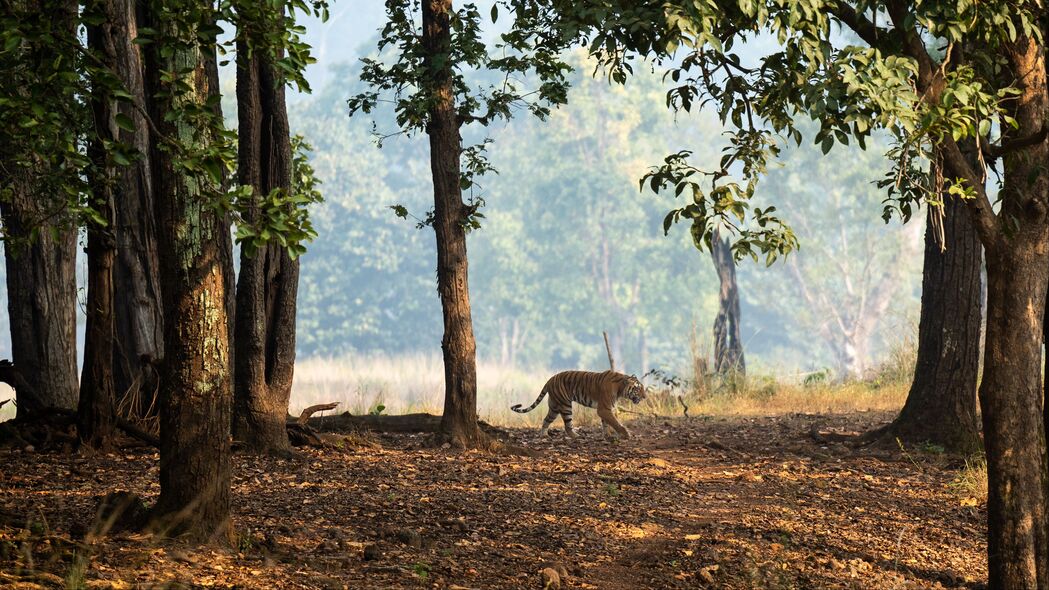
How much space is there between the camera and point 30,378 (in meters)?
9.38

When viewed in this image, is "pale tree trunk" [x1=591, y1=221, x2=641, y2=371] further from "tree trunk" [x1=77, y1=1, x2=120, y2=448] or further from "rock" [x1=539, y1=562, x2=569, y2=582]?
"rock" [x1=539, y1=562, x2=569, y2=582]

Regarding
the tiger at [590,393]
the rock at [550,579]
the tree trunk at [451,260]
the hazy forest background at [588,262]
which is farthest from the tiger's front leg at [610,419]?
the hazy forest background at [588,262]

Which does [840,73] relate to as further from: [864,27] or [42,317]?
[42,317]

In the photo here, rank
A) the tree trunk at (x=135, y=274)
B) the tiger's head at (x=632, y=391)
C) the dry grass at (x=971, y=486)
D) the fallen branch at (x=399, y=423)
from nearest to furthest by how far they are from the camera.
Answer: the dry grass at (x=971, y=486) → the tree trunk at (x=135, y=274) → the fallen branch at (x=399, y=423) → the tiger's head at (x=632, y=391)

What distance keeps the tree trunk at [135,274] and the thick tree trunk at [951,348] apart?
6600 millimetres

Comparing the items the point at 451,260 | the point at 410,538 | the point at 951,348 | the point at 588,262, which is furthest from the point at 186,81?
the point at 588,262

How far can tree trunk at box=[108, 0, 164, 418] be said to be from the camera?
917cm

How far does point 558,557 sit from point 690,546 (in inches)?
32.7

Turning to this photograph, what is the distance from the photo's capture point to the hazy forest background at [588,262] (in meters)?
42.4

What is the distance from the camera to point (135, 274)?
9336 mm

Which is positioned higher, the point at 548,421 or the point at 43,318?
the point at 43,318

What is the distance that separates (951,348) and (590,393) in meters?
4.11

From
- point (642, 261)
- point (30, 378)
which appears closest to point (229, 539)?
point (30, 378)

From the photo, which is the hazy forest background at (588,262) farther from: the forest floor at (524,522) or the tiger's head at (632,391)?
the forest floor at (524,522)
